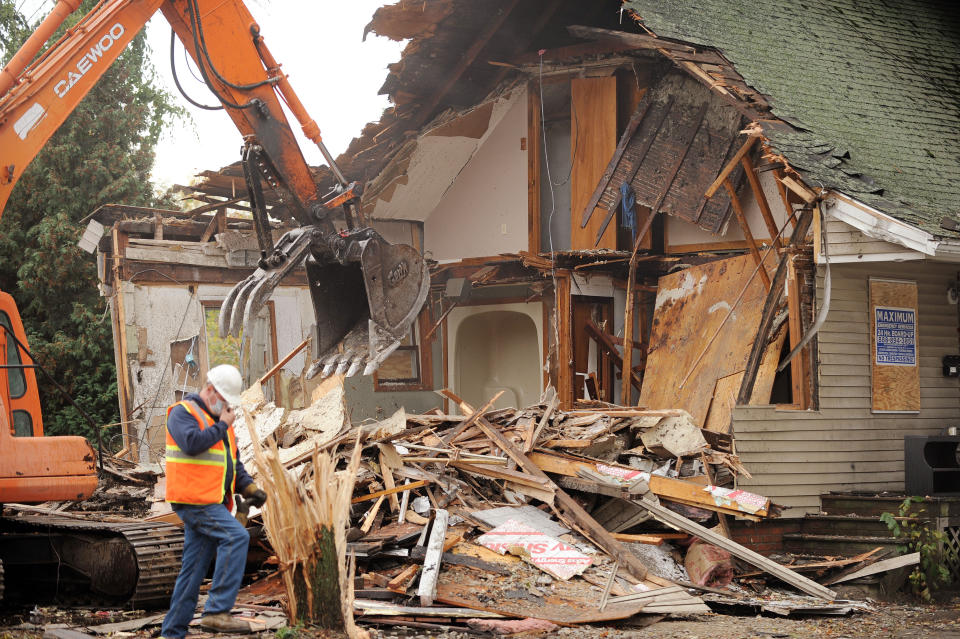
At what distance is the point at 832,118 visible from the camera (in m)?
11.7

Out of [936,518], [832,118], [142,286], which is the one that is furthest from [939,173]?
[142,286]

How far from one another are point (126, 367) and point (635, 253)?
30.9ft

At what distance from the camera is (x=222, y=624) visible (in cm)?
644

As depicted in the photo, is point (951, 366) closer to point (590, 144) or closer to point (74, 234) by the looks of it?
point (590, 144)

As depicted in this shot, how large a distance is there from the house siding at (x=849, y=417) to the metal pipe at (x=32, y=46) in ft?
23.5

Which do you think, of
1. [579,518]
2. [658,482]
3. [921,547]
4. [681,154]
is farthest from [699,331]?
[579,518]

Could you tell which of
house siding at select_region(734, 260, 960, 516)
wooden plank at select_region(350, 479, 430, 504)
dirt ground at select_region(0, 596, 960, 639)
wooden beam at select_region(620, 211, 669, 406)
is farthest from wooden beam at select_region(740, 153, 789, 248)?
wooden plank at select_region(350, 479, 430, 504)

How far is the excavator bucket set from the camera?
945 cm

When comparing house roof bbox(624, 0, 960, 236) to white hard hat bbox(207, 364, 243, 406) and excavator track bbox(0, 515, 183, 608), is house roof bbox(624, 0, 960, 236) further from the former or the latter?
excavator track bbox(0, 515, 183, 608)

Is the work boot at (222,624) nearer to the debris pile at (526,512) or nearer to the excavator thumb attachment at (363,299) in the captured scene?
the debris pile at (526,512)

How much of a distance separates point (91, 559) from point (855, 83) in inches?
418

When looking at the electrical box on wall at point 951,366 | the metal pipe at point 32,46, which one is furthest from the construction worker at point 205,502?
the electrical box on wall at point 951,366

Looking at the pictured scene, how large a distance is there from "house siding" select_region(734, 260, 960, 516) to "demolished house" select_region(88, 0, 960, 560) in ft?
0.10

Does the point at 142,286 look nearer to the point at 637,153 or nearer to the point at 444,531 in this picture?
the point at 637,153
